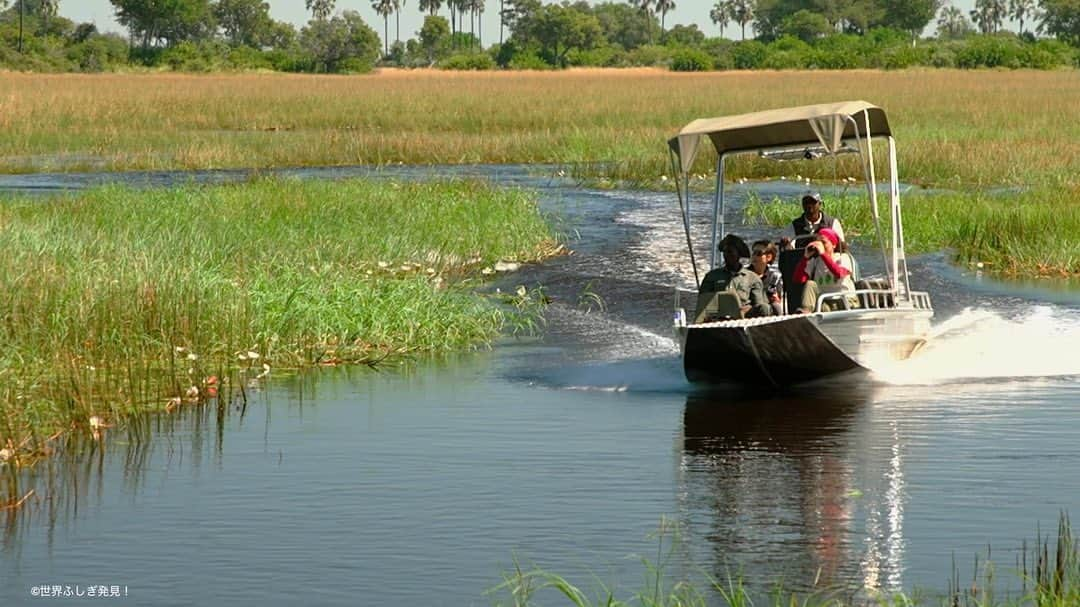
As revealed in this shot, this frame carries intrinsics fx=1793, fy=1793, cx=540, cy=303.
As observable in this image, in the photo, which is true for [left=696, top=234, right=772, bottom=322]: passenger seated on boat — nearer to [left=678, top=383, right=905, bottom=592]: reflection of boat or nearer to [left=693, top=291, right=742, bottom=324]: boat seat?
[left=693, top=291, right=742, bottom=324]: boat seat

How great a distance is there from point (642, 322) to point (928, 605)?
451 inches

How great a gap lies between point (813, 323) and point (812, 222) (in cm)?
147

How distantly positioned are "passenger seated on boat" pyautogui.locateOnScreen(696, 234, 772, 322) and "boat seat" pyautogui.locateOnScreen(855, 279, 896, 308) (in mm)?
1189

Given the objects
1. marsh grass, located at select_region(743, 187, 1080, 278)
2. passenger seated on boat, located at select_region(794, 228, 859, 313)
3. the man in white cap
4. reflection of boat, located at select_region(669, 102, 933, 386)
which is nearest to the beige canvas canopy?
reflection of boat, located at select_region(669, 102, 933, 386)

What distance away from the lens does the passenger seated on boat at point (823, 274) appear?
15391mm

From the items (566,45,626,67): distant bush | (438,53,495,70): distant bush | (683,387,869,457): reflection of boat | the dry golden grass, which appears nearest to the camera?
(683,387,869,457): reflection of boat

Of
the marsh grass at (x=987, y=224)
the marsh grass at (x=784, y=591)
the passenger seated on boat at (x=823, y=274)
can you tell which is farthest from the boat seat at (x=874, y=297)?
the marsh grass at (x=987, y=224)

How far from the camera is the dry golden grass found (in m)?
36.5

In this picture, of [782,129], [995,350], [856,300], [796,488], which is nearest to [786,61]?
[995,350]

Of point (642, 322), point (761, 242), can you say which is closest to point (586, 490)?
point (761, 242)

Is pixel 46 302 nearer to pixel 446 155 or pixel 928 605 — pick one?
pixel 928 605

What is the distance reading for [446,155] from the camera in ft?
129

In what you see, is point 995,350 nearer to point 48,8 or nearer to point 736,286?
point 736,286

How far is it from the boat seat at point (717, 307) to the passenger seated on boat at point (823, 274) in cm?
77
